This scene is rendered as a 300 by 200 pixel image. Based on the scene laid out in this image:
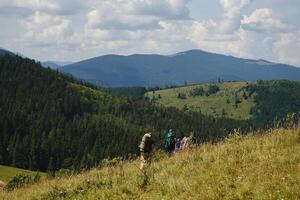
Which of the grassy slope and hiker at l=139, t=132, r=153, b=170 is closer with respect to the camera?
the grassy slope

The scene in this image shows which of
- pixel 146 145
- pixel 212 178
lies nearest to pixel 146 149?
pixel 146 145

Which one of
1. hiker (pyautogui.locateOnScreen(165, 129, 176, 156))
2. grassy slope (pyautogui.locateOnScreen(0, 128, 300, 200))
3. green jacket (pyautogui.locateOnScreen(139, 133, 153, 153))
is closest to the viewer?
grassy slope (pyautogui.locateOnScreen(0, 128, 300, 200))

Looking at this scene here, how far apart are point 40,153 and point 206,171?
172 metres

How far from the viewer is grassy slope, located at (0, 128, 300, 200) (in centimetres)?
839

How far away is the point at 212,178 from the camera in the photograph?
31.5 ft

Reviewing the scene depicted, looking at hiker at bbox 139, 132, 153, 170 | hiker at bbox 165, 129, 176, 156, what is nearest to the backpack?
hiker at bbox 165, 129, 176, 156

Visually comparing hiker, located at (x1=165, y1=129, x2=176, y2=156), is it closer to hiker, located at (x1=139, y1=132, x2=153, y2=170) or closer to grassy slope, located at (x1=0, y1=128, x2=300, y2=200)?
hiker, located at (x1=139, y1=132, x2=153, y2=170)

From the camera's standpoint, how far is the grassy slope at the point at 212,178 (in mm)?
8391

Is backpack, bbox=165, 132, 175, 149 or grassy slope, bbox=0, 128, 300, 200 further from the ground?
grassy slope, bbox=0, 128, 300, 200

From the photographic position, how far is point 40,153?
176 m

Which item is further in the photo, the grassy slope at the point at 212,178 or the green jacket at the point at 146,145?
the green jacket at the point at 146,145

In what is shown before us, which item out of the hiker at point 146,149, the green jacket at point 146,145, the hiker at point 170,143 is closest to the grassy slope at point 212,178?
the hiker at point 146,149

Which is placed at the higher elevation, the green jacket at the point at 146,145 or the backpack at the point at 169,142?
the green jacket at the point at 146,145

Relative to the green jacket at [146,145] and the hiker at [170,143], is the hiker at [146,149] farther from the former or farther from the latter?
the hiker at [170,143]
